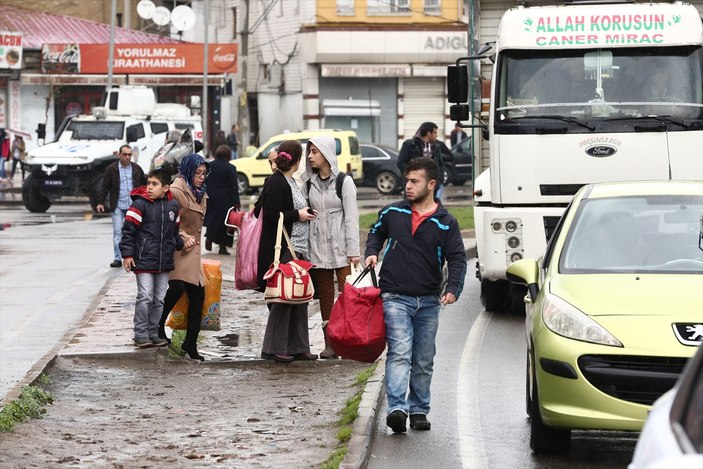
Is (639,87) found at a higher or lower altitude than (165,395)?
higher

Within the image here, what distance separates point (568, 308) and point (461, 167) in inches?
1360

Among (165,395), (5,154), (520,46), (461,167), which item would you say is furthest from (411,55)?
(165,395)

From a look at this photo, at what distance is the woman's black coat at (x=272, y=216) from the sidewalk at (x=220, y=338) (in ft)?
2.83

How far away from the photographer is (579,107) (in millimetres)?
14039

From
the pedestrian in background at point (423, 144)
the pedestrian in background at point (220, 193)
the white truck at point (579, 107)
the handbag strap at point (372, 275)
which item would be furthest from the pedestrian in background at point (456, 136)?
the handbag strap at point (372, 275)

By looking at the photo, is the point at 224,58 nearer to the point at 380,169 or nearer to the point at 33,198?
the point at 380,169

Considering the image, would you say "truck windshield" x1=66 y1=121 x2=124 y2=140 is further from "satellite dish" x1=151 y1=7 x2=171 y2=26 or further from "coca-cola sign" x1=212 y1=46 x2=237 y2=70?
"satellite dish" x1=151 y1=7 x2=171 y2=26

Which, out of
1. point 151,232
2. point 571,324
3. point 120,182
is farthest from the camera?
point 120,182

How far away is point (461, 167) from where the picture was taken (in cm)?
4238

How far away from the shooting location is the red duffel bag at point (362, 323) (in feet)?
29.0

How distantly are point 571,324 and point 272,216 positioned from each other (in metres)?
4.04

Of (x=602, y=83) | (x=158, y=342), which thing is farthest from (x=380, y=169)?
(x=158, y=342)

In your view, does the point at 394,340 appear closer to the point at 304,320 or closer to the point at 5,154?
the point at 304,320

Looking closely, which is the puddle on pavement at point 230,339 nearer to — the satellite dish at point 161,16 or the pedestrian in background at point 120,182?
the pedestrian in background at point 120,182
